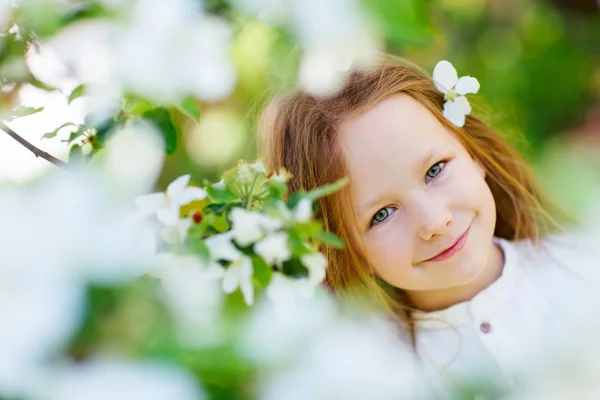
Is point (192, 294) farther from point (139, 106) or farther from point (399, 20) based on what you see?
point (399, 20)

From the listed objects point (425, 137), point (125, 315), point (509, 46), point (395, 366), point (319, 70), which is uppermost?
→ point (509, 46)

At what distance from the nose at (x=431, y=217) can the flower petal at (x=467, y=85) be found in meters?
0.19

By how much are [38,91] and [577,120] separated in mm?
1794

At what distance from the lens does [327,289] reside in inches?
48.5

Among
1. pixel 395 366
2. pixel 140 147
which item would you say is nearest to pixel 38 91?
pixel 140 147

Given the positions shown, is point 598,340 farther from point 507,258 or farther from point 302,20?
point 302,20

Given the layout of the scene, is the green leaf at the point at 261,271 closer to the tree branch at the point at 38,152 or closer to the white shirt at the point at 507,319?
the tree branch at the point at 38,152

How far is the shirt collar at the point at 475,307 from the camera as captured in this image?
121cm

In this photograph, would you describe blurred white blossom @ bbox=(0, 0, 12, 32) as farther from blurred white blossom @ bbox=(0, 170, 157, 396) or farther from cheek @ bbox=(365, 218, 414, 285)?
cheek @ bbox=(365, 218, 414, 285)

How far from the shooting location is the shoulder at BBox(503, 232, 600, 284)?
1290 millimetres

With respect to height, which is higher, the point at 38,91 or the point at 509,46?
the point at 509,46

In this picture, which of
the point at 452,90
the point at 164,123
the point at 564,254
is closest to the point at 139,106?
the point at 164,123

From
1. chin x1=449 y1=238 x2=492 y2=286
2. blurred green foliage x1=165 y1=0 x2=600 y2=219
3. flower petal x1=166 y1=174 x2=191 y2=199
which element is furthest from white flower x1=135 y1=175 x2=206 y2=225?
blurred green foliage x1=165 y1=0 x2=600 y2=219

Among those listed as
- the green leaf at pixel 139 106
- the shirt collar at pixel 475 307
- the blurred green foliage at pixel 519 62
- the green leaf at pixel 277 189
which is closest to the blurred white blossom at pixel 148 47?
the green leaf at pixel 139 106
